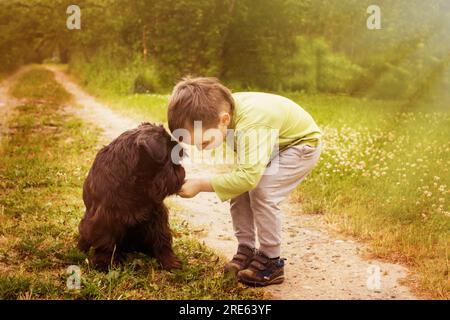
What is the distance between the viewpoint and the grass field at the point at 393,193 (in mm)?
3625

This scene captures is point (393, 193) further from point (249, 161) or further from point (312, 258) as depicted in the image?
point (249, 161)

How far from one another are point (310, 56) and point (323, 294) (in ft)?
54.6

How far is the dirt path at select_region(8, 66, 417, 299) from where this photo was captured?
3.07 metres

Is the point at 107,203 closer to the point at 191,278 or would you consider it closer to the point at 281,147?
the point at 191,278

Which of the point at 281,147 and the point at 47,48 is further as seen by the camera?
the point at 47,48

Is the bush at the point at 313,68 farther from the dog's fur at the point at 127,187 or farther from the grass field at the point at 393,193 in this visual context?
the dog's fur at the point at 127,187

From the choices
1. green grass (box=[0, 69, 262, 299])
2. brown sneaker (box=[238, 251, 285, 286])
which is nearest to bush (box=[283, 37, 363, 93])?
green grass (box=[0, 69, 262, 299])

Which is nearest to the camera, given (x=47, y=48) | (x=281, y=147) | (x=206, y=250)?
(x=281, y=147)

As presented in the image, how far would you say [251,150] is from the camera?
2.88m

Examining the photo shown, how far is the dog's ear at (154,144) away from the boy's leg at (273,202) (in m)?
0.65

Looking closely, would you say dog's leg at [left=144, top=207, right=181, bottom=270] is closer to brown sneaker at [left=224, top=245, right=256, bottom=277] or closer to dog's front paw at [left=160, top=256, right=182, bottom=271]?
dog's front paw at [left=160, top=256, right=182, bottom=271]

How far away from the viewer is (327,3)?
17938mm

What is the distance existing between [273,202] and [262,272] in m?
0.47
